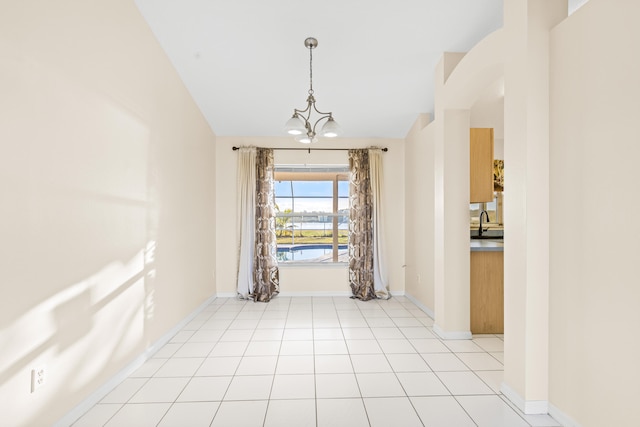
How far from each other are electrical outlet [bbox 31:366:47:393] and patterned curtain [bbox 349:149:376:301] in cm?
391

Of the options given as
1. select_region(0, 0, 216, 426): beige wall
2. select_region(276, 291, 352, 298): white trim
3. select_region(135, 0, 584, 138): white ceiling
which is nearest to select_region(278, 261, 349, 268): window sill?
select_region(276, 291, 352, 298): white trim

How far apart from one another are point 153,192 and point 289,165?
2.60 m

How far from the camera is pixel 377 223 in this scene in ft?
16.7

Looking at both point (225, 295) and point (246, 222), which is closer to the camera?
point (246, 222)

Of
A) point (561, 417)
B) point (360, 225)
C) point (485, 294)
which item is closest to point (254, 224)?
→ point (360, 225)

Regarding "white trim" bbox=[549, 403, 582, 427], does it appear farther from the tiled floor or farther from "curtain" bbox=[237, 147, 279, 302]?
"curtain" bbox=[237, 147, 279, 302]

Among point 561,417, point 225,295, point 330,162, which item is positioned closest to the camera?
point 561,417

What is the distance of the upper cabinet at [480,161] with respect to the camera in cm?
353

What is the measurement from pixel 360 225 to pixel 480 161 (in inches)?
80.4

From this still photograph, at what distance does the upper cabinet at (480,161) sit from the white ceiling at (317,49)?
0.91 metres

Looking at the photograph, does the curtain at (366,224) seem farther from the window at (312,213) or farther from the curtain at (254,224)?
the curtain at (254,224)

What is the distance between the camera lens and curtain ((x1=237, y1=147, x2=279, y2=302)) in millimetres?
5004

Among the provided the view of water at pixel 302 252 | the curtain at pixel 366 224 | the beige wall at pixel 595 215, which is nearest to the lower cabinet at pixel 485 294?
the beige wall at pixel 595 215

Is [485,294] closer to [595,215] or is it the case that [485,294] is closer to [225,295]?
[595,215]
